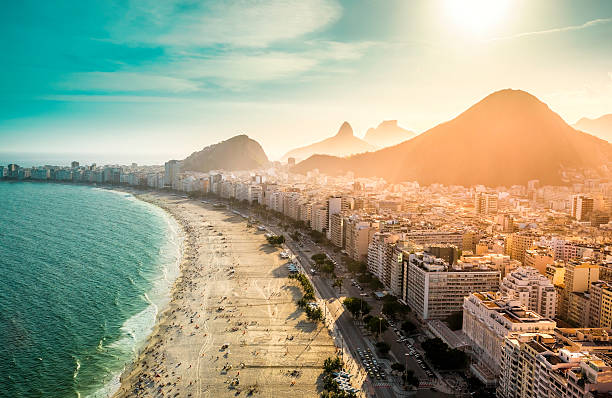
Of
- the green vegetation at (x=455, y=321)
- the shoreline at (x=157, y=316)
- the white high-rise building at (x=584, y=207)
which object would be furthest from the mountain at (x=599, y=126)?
the green vegetation at (x=455, y=321)

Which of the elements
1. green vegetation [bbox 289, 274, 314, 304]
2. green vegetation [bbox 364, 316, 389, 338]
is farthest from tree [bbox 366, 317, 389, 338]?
green vegetation [bbox 289, 274, 314, 304]

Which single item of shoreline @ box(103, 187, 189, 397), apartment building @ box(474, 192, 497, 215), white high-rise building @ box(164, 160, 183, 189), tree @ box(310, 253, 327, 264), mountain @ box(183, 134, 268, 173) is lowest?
shoreline @ box(103, 187, 189, 397)

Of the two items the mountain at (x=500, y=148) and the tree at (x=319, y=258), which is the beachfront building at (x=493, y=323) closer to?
the tree at (x=319, y=258)

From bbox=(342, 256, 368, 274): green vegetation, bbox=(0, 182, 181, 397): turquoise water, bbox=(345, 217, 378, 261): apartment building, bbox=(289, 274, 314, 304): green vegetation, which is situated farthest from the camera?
bbox=(345, 217, 378, 261): apartment building

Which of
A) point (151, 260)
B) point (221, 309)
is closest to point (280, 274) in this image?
→ point (221, 309)

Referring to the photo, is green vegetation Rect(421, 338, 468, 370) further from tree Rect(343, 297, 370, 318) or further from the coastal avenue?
tree Rect(343, 297, 370, 318)

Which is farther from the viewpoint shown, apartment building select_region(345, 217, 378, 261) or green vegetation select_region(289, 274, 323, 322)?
apartment building select_region(345, 217, 378, 261)

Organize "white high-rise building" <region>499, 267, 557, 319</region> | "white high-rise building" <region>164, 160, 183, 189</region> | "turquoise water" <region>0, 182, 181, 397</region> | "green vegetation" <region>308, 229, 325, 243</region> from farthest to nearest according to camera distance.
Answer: "white high-rise building" <region>164, 160, 183, 189</region>, "green vegetation" <region>308, 229, 325, 243</region>, "white high-rise building" <region>499, 267, 557, 319</region>, "turquoise water" <region>0, 182, 181, 397</region>
